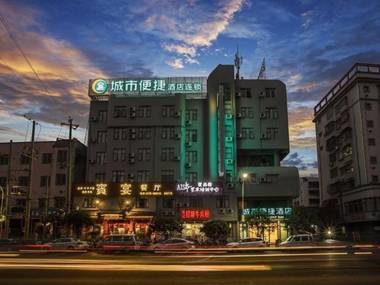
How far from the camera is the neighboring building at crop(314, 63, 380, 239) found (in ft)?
200

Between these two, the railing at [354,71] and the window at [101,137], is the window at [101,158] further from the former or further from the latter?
the railing at [354,71]

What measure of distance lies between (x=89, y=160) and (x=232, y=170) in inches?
770

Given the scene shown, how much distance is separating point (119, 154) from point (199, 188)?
12.4 m

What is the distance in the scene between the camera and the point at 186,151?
5894cm

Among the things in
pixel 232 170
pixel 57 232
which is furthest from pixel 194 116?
pixel 57 232

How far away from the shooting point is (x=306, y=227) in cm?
5200

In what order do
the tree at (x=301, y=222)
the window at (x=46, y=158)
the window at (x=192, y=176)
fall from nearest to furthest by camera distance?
1. the tree at (x=301, y=222)
2. the window at (x=192, y=176)
3. the window at (x=46, y=158)

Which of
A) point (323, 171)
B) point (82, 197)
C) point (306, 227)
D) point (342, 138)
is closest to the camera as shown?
point (306, 227)

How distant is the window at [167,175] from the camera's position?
187ft

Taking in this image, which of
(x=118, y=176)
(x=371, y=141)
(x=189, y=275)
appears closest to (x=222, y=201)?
(x=118, y=176)

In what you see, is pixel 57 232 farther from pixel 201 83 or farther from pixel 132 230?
pixel 201 83

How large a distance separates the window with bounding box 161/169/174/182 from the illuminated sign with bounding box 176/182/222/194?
334 cm

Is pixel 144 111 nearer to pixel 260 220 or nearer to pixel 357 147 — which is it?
pixel 260 220

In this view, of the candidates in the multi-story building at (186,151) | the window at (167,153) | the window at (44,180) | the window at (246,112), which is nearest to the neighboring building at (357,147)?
the multi-story building at (186,151)
